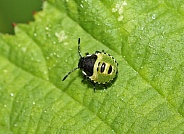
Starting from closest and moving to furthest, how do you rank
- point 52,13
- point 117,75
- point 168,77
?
point 168,77 → point 117,75 → point 52,13

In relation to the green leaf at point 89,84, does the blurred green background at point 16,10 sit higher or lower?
lower

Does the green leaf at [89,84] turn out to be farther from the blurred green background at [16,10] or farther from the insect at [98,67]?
the blurred green background at [16,10]

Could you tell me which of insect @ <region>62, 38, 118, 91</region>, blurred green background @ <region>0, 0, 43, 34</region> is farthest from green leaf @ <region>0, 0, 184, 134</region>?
blurred green background @ <region>0, 0, 43, 34</region>

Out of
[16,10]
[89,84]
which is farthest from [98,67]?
[16,10]

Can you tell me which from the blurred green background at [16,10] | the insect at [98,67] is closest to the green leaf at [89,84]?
the insect at [98,67]

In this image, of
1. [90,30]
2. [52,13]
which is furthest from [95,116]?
[52,13]

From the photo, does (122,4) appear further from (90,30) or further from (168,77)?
(168,77)
